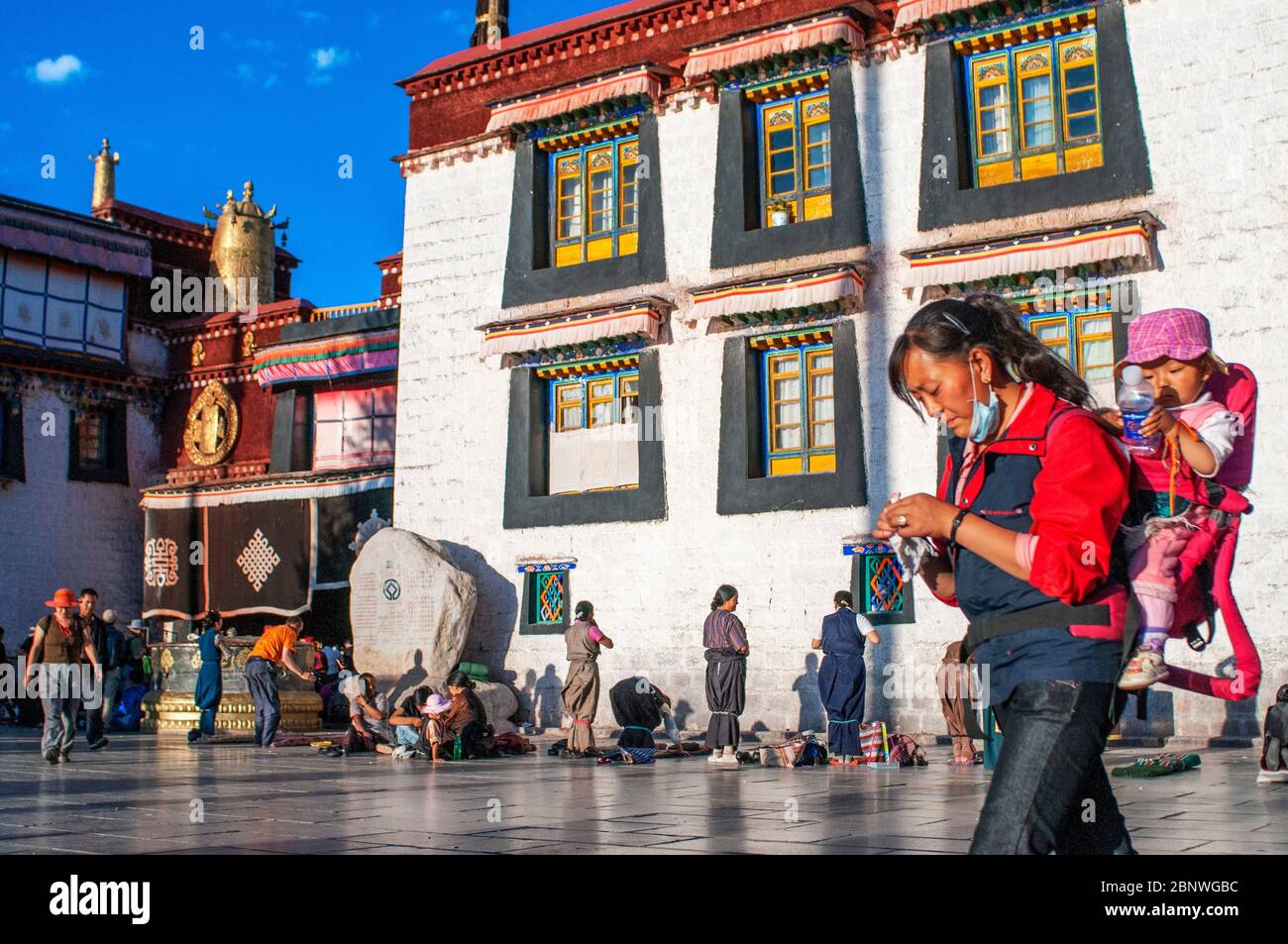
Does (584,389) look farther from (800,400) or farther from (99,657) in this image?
(99,657)

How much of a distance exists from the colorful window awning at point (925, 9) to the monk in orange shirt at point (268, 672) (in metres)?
10.1

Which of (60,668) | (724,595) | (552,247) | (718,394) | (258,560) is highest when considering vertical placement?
(552,247)

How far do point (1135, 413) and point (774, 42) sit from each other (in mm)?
12905

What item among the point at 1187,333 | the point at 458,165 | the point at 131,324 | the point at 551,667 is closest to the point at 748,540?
the point at 551,667

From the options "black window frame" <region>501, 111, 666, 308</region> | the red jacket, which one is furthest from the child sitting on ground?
"black window frame" <region>501, 111, 666, 308</region>

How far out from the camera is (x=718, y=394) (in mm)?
17500

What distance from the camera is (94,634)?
1344cm

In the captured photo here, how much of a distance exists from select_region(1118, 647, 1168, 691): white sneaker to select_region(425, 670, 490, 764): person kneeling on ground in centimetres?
1127

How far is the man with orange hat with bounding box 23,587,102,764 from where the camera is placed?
1277cm

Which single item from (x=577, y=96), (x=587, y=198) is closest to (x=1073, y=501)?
(x=577, y=96)

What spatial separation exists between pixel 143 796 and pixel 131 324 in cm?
2034

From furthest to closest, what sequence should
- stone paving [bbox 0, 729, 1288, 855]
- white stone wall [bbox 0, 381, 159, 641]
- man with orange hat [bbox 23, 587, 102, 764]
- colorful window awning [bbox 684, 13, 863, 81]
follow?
white stone wall [bbox 0, 381, 159, 641] → colorful window awning [bbox 684, 13, 863, 81] → man with orange hat [bbox 23, 587, 102, 764] → stone paving [bbox 0, 729, 1288, 855]

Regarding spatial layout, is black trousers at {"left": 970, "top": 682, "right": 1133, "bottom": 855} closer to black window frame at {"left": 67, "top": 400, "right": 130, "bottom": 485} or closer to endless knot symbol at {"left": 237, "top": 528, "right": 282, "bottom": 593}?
endless knot symbol at {"left": 237, "top": 528, "right": 282, "bottom": 593}
